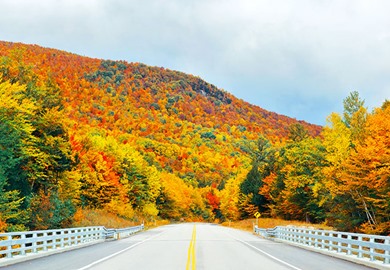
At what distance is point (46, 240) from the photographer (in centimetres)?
2136

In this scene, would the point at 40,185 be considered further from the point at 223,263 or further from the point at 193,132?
the point at 193,132

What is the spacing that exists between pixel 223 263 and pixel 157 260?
9.14 ft

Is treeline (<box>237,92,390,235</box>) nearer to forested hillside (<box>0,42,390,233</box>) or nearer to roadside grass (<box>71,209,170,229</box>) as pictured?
forested hillside (<box>0,42,390,233</box>)

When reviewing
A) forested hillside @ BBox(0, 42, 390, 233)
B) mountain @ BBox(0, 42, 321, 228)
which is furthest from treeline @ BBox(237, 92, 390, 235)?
mountain @ BBox(0, 42, 321, 228)

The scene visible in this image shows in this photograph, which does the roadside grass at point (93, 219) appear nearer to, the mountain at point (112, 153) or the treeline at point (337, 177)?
the mountain at point (112, 153)

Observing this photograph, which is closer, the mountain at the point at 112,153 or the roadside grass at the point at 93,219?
the mountain at the point at 112,153

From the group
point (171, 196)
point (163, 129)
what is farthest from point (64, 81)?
point (171, 196)

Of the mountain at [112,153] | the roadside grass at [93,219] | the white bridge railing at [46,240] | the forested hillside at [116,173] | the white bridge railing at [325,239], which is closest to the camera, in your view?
the white bridge railing at [46,240]

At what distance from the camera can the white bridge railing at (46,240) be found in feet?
56.0

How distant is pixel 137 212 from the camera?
253 ft

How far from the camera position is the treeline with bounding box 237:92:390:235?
3139cm

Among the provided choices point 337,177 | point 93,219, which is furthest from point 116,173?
point 337,177

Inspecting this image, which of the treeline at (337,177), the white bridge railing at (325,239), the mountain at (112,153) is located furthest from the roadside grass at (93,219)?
the treeline at (337,177)

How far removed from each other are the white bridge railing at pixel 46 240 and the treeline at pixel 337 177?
63.0 feet
